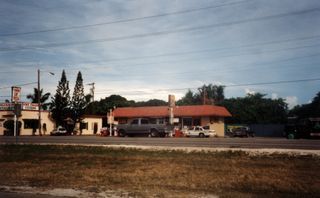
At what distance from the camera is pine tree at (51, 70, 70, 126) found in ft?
211

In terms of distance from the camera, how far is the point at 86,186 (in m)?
9.90

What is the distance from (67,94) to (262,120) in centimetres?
4913

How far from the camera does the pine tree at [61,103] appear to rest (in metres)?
64.4

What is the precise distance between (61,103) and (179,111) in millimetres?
21221

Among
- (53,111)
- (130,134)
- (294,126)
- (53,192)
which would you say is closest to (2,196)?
(53,192)

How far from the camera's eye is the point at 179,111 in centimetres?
6141

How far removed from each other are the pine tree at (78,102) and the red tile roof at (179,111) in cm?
638

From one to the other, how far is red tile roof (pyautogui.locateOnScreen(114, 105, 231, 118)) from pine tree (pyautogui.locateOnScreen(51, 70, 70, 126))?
9.21m

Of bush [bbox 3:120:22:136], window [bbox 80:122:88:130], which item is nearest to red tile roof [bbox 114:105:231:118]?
window [bbox 80:122:88:130]

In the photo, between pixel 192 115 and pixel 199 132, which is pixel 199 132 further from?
pixel 192 115

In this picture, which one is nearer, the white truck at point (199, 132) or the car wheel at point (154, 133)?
the car wheel at point (154, 133)

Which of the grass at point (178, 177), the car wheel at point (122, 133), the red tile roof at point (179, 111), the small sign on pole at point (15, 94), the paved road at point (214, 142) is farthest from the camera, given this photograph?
the red tile roof at point (179, 111)

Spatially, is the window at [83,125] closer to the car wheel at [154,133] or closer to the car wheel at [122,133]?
the car wheel at [122,133]

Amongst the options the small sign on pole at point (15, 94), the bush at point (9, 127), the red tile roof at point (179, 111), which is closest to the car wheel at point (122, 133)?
the red tile roof at point (179, 111)
